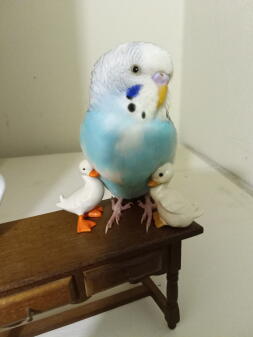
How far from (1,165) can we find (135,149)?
937 mm

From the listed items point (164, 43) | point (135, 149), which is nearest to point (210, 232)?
point (135, 149)

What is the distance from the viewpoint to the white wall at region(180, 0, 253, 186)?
95 cm

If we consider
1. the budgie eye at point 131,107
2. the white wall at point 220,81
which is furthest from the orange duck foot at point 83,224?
the white wall at point 220,81

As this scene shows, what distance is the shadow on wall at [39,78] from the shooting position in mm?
1139

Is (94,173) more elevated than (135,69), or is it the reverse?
(135,69)

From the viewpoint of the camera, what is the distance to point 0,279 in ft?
1.42

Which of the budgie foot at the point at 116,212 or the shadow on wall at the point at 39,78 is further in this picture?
the shadow on wall at the point at 39,78

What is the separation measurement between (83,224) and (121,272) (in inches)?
4.1

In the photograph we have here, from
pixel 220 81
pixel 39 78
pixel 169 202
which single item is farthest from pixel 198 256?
pixel 39 78

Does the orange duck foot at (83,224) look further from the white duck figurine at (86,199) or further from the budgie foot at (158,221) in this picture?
the budgie foot at (158,221)

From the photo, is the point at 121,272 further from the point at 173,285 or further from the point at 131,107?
the point at 131,107

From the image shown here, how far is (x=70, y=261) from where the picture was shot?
459 millimetres

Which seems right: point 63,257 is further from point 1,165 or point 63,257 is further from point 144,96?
point 1,165

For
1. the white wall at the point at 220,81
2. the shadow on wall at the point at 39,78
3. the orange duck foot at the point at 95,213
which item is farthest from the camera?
the shadow on wall at the point at 39,78
